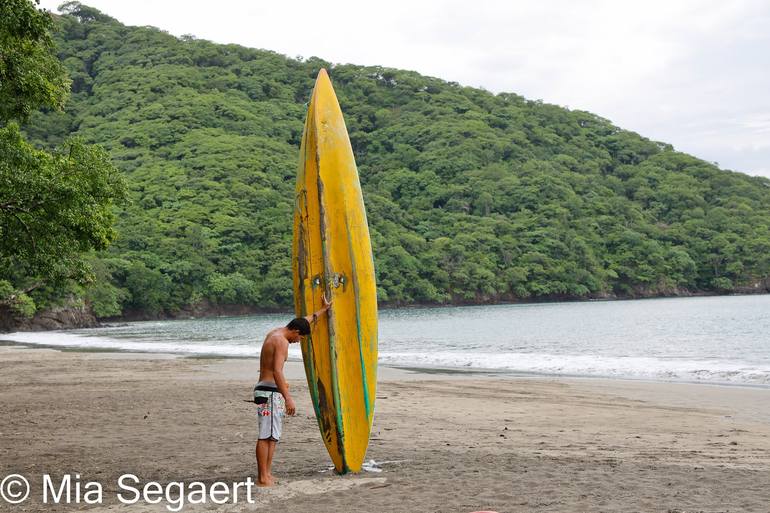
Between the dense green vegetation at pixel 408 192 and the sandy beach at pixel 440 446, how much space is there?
165 ft

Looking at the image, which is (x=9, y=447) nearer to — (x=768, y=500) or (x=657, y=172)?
(x=768, y=500)

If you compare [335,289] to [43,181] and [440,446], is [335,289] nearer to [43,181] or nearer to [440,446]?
[440,446]

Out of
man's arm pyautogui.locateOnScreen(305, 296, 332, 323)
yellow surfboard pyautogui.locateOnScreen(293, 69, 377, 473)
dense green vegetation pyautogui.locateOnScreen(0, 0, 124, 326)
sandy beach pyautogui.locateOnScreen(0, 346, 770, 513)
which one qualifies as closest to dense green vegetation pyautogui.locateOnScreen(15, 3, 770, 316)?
dense green vegetation pyautogui.locateOnScreen(0, 0, 124, 326)

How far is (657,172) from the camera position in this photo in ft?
323

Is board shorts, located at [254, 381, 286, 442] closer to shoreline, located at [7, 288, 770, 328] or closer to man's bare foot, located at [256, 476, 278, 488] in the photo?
man's bare foot, located at [256, 476, 278, 488]

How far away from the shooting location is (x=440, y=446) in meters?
7.36

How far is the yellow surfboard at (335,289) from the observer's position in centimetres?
621

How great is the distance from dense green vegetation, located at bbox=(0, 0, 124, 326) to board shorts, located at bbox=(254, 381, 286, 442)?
5536 millimetres

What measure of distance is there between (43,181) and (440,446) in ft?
19.5

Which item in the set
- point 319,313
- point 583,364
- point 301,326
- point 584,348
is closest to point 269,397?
point 301,326

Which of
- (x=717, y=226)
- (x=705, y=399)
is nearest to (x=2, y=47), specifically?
(x=705, y=399)

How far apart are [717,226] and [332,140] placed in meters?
90.8

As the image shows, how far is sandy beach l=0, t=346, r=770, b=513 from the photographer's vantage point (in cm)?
524

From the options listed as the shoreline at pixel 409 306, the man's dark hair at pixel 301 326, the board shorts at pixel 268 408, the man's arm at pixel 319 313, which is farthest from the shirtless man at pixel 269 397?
the shoreline at pixel 409 306
